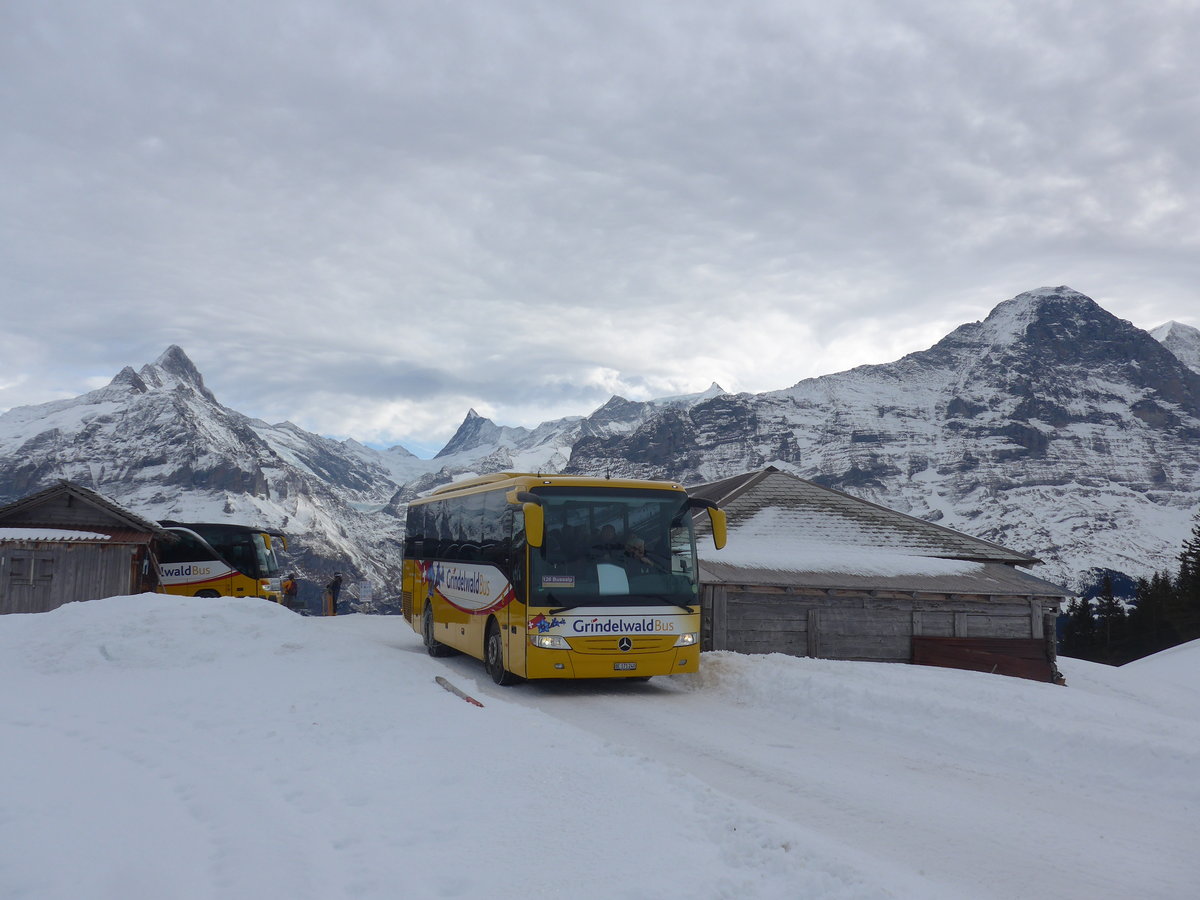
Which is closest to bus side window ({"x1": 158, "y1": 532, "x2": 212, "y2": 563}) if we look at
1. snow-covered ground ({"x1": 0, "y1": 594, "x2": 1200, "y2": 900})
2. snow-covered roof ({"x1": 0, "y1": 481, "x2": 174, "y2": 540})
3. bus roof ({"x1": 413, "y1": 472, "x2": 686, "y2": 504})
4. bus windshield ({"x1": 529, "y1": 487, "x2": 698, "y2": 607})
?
snow-covered roof ({"x1": 0, "y1": 481, "x2": 174, "y2": 540})

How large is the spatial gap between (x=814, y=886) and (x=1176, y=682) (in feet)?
123

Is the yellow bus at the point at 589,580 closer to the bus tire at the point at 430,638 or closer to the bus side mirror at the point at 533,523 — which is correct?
the bus side mirror at the point at 533,523

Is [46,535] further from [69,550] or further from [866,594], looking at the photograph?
[866,594]

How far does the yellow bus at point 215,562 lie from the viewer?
28.2 meters

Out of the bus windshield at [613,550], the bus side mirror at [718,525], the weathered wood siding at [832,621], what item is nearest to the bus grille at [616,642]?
the bus windshield at [613,550]

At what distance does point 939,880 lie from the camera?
5793mm

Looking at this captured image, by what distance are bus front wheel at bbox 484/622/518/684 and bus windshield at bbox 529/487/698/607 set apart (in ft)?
5.61

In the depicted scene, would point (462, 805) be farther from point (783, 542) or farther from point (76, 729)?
point (783, 542)

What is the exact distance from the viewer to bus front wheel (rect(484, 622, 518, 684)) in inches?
543

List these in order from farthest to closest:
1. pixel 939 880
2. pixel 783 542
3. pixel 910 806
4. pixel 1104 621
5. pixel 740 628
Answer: pixel 1104 621 < pixel 783 542 < pixel 740 628 < pixel 910 806 < pixel 939 880

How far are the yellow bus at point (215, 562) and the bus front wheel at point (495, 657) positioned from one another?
1618cm

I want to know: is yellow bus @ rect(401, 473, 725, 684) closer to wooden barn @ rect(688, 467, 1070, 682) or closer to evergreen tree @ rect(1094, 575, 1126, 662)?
wooden barn @ rect(688, 467, 1070, 682)

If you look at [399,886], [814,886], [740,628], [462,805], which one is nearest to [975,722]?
[814,886]

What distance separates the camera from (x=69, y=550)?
81.6 feet
